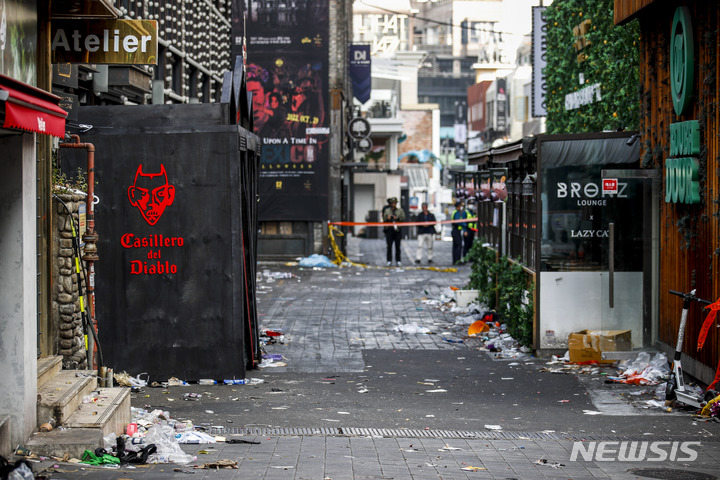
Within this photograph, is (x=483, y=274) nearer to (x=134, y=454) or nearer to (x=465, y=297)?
(x=465, y=297)

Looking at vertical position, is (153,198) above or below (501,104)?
below

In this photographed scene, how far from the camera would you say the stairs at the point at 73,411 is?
7141 mm

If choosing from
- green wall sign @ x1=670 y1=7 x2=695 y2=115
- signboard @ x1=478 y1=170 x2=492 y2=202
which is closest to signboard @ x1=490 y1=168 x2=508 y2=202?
signboard @ x1=478 y1=170 x2=492 y2=202

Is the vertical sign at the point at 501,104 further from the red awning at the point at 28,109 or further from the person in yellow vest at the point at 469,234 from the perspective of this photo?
the red awning at the point at 28,109

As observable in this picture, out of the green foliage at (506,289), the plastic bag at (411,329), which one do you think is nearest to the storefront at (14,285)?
the green foliage at (506,289)

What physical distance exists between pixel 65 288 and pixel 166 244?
168cm

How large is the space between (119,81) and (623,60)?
9.13 m

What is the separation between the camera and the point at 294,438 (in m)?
8.51

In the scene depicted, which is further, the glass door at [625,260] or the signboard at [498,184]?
the signboard at [498,184]

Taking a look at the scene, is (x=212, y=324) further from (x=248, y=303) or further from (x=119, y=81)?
(x=119, y=81)

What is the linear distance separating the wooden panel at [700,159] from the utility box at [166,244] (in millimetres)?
4888

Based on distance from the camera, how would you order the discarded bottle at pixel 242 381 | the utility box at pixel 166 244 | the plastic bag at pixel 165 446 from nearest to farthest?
the plastic bag at pixel 165 446
the utility box at pixel 166 244
the discarded bottle at pixel 242 381

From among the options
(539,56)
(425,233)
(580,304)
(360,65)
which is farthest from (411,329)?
(360,65)

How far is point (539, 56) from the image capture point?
2555 cm
